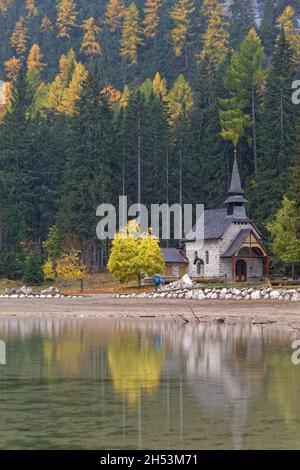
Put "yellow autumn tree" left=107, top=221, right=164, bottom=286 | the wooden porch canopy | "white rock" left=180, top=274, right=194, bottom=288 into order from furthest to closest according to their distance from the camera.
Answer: the wooden porch canopy
"yellow autumn tree" left=107, top=221, right=164, bottom=286
"white rock" left=180, top=274, right=194, bottom=288

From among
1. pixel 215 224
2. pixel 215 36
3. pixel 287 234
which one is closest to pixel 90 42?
pixel 215 36

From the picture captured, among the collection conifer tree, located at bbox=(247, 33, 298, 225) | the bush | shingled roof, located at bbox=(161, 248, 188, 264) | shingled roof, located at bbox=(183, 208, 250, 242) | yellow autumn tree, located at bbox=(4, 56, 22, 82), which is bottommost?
the bush

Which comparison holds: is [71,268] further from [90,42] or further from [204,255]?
[90,42]

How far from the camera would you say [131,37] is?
182 metres

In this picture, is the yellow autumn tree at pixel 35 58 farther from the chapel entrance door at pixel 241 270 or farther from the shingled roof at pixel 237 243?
the chapel entrance door at pixel 241 270

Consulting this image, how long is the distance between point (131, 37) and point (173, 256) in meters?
107

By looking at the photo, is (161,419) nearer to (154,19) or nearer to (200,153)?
(200,153)

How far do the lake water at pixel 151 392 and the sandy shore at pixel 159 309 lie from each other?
831 cm

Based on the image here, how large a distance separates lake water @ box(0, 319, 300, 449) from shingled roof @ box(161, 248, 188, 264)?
40.3 m

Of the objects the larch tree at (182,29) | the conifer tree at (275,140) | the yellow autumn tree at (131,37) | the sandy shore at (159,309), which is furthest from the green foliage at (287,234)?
the yellow autumn tree at (131,37)

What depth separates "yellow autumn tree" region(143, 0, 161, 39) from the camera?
187887 millimetres

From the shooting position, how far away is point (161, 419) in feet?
66.6

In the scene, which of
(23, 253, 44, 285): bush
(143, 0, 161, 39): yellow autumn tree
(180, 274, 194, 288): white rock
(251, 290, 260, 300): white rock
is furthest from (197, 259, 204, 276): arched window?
(143, 0, 161, 39): yellow autumn tree

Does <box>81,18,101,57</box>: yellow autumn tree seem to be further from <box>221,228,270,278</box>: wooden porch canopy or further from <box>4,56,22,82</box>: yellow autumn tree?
<box>221,228,270,278</box>: wooden porch canopy
